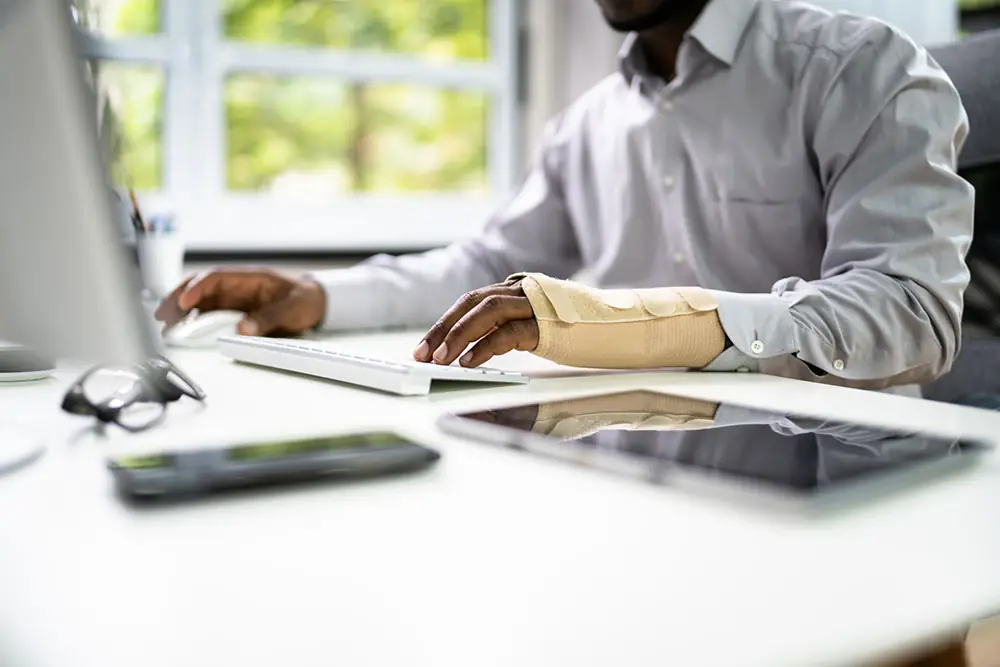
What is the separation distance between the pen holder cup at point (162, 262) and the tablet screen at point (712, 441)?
669 mm

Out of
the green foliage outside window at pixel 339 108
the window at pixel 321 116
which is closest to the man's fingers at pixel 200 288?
the window at pixel 321 116

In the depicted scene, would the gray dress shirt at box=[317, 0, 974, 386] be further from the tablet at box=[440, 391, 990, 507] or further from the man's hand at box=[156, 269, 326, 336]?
the tablet at box=[440, 391, 990, 507]

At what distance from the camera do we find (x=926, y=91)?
1.08m

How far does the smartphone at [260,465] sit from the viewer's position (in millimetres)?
428

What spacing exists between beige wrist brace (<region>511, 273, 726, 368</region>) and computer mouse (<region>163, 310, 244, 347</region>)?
0.39 meters

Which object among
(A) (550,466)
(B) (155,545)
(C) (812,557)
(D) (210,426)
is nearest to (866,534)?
(C) (812,557)

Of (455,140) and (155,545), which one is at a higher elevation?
(155,545)

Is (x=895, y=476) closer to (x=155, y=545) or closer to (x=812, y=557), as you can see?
(x=812, y=557)

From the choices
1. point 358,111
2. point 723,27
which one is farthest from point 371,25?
point 723,27

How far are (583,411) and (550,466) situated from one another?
0.12 meters

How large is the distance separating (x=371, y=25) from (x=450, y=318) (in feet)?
5.29

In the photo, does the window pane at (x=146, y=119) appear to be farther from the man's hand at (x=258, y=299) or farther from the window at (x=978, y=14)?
the window at (x=978, y=14)

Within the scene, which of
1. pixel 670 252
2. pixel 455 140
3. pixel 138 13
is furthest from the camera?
pixel 455 140

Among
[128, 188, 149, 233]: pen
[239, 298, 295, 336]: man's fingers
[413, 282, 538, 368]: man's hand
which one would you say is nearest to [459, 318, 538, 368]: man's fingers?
[413, 282, 538, 368]: man's hand
